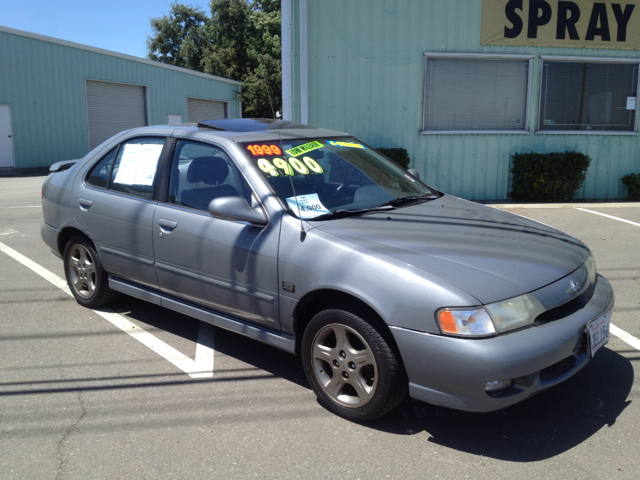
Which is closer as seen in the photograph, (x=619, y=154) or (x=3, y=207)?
(x=3, y=207)

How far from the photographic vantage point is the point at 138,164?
4.57 m

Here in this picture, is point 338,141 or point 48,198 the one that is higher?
point 338,141

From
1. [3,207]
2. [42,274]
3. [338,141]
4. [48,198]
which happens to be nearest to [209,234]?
[338,141]

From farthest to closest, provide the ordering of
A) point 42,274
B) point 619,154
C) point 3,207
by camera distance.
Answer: point 619,154, point 3,207, point 42,274

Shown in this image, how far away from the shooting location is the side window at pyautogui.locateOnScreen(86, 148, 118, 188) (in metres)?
4.82

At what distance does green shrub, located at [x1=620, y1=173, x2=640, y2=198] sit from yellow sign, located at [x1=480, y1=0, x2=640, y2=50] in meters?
2.52

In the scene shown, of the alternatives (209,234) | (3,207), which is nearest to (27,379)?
(209,234)

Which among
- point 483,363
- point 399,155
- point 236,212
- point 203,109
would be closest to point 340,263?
point 236,212

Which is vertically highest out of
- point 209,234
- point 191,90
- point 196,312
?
point 191,90

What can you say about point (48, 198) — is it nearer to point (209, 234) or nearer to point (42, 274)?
point (42, 274)

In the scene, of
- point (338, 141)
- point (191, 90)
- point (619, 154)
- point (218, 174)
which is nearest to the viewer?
point (218, 174)

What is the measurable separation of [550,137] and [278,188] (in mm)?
9532

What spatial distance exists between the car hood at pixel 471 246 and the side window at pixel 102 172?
2.22 meters

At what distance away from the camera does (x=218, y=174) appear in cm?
401
